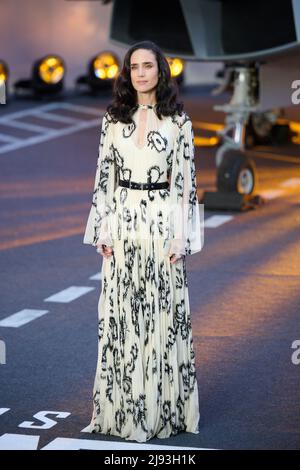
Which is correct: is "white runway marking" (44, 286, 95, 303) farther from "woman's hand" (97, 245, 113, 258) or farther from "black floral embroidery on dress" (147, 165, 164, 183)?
"black floral embroidery on dress" (147, 165, 164, 183)

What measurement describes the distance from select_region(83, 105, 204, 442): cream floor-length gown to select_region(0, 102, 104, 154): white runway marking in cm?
849

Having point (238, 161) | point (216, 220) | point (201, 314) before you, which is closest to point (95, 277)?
point (201, 314)

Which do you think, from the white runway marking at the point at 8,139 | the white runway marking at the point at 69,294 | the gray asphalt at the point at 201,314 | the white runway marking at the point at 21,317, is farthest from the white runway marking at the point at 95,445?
the white runway marking at the point at 8,139

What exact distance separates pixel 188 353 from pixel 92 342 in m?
1.45

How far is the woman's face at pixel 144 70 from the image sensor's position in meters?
4.11

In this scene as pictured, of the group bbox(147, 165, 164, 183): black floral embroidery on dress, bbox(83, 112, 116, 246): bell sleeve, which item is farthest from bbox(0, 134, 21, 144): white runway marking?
bbox(147, 165, 164, 183): black floral embroidery on dress

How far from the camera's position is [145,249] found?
4.22 meters

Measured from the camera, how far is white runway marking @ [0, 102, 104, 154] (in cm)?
1320

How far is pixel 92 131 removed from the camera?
46.1 feet

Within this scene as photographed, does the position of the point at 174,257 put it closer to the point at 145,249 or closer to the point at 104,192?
the point at 145,249

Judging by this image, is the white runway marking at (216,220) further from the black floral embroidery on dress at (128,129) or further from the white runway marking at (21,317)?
the black floral embroidery on dress at (128,129)

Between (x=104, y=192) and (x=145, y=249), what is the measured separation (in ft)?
0.89
